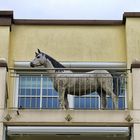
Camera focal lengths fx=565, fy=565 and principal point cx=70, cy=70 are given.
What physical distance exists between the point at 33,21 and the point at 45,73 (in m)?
3.90

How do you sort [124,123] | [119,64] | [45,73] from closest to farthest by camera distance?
[124,123], [45,73], [119,64]

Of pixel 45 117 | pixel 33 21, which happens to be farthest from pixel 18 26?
pixel 45 117

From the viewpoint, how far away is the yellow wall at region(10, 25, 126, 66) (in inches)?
766

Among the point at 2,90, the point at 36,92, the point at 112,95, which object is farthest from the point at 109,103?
the point at 2,90

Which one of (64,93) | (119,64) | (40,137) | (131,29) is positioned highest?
(131,29)

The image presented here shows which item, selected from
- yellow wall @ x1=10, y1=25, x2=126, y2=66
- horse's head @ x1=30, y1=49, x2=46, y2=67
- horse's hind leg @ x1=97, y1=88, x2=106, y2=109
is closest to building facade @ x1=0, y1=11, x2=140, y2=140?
yellow wall @ x1=10, y1=25, x2=126, y2=66

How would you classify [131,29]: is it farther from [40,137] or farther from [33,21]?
[40,137]

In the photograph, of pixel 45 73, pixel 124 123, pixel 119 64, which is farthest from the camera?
pixel 119 64

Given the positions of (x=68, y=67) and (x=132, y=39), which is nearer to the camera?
(x=68, y=67)

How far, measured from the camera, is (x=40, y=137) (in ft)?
55.5

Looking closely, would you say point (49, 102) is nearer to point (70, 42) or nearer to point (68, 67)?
point (68, 67)

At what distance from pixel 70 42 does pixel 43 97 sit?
2.33 metres

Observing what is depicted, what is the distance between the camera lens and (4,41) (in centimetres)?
1920

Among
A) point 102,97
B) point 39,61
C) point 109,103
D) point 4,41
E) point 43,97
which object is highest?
point 4,41
